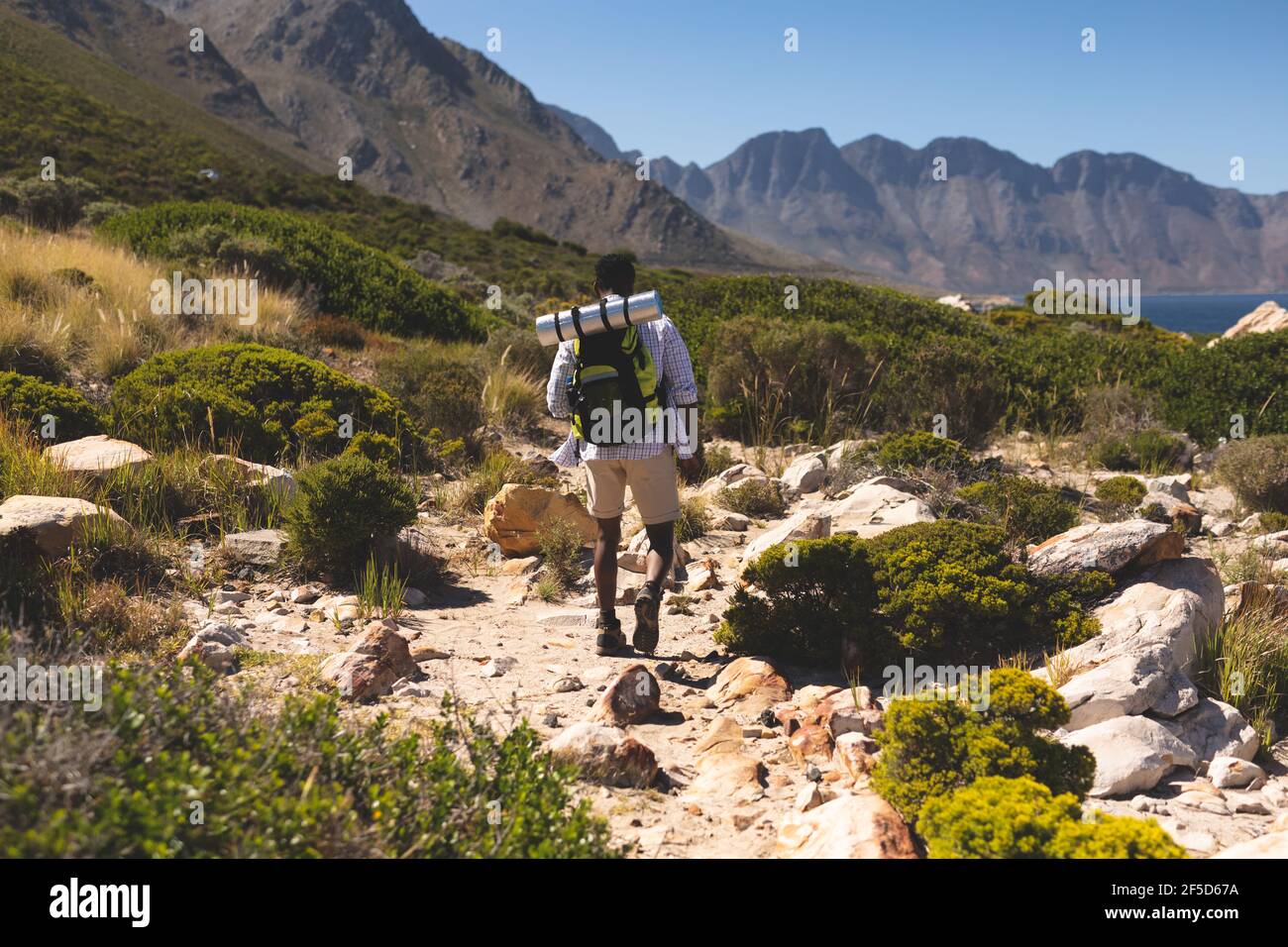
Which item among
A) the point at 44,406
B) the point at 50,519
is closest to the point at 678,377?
the point at 50,519

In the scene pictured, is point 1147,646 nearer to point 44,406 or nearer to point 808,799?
point 808,799

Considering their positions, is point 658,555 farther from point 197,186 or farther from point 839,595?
point 197,186

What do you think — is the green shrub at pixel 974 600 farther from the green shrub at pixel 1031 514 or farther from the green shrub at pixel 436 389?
the green shrub at pixel 436 389

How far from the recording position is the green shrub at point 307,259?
45.4ft

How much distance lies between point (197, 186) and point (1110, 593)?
95.5 ft

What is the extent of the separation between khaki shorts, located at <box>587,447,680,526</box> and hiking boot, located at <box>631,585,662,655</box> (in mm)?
460

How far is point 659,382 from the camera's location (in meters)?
5.28

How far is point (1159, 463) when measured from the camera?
417 inches

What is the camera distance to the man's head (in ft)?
17.0

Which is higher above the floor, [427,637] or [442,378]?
[442,378]

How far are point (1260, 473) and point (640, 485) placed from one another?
23.5 ft

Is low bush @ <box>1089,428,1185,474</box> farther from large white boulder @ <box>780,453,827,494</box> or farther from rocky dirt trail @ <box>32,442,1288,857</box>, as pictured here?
large white boulder @ <box>780,453,827,494</box>

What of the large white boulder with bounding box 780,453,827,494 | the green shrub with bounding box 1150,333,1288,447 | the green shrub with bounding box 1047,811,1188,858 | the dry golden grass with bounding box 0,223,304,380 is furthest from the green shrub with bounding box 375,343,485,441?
the green shrub with bounding box 1150,333,1288,447

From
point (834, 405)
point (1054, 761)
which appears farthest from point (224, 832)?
point (834, 405)
